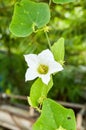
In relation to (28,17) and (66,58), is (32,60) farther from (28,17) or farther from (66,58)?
(66,58)

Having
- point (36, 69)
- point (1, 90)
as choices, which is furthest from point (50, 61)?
point (1, 90)

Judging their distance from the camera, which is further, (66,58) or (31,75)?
(66,58)

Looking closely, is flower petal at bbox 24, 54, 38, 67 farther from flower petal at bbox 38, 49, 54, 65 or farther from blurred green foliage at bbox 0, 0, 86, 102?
blurred green foliage at bbox 0, 0, 86, 102

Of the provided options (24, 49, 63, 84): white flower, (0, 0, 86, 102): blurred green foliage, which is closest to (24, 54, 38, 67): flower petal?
(24, 49, 63, 84): white flower

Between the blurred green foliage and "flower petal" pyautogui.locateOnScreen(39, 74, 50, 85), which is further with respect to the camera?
the blurred green foliage

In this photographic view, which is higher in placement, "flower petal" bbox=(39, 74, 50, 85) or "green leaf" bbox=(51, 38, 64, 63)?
"green leaf" bbox=(51, 38, 64, 63)

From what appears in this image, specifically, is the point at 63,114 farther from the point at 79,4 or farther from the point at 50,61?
the point at 79,4

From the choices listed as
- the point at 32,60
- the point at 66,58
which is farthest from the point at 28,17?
the point at 66,58
